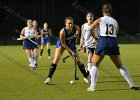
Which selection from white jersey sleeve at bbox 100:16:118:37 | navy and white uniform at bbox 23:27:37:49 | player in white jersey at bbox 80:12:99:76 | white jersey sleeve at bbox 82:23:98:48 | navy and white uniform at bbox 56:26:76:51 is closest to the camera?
white jersey sleeve at bbox 100:16:118:37

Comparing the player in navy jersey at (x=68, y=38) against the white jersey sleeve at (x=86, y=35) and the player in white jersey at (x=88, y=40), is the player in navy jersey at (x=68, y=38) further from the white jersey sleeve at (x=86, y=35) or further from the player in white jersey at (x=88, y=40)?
the white jersey sleeve at (x=86, y=35)

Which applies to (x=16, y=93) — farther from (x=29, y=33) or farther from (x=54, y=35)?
(x=54, y=35)

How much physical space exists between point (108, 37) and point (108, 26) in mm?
266

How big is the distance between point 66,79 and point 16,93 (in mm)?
3218

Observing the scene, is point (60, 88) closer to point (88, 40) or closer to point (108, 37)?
point (108, 37)

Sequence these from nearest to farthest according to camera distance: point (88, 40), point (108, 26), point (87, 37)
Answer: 1. point (108, 26)
2. point (88, 40)
3. point (87, 37)

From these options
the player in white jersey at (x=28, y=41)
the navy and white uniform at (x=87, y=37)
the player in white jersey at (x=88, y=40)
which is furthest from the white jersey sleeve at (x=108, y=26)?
the player in white jersey at (x=28, y=41)

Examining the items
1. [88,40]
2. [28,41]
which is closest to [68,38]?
[88,40]

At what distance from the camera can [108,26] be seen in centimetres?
1055

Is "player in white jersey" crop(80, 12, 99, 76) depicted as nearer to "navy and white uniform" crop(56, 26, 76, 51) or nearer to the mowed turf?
the mowed turf

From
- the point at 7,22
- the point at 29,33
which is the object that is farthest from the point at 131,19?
the point at 29,33

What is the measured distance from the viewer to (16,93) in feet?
34.9

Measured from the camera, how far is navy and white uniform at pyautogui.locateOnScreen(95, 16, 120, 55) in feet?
34.7

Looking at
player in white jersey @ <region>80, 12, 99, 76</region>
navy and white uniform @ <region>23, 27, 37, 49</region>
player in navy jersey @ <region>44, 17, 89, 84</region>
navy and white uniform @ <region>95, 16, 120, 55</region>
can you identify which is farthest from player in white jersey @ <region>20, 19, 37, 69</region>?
navy and white uniform @ <region>95, 16, 120, 55</region>
